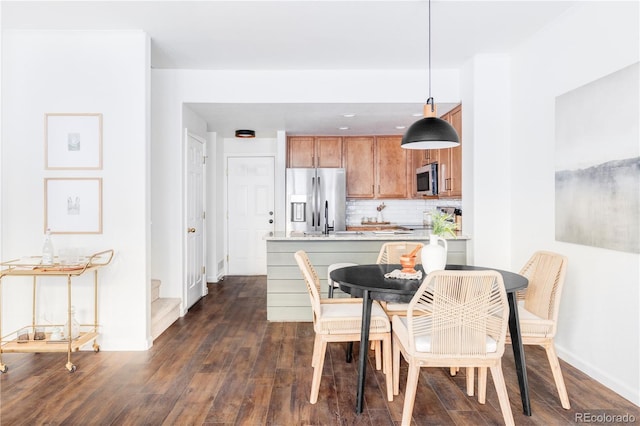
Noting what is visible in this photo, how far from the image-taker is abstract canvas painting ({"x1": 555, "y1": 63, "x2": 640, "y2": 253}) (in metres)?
2.32

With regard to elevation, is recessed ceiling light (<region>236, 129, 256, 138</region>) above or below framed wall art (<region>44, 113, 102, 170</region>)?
above

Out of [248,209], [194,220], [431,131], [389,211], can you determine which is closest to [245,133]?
[248,209]

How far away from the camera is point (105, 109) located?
325cm

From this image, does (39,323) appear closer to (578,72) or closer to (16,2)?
(16,2)

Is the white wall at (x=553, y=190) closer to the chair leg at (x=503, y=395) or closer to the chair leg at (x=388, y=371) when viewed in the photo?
the chair leg at (x=503, y=395)

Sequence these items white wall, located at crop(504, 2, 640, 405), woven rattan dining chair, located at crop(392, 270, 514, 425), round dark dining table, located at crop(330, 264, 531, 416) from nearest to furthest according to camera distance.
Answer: woven rattan dining chair, located at crop(392, 270, 514, 425) → round dark dining table, located at crop(330, 264, 531, 416) → white wall, located at crop(504, 2, 640, 405)

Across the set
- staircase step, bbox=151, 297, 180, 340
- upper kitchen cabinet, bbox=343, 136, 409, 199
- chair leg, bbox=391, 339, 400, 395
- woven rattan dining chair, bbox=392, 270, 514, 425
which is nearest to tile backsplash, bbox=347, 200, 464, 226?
upper kitchen cabinet, bbox=343, 136, 409, 199

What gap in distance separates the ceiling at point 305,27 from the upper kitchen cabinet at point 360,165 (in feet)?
6.01

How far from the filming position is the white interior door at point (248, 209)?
652 centimetres

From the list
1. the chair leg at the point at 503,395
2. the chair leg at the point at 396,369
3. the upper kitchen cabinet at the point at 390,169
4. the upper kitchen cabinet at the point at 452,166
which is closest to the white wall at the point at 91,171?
the chair leg at the point at 396,369

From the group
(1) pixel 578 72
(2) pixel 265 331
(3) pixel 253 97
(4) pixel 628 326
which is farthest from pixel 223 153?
(4) pixel 628 326

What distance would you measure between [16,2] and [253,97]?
200 centimetres

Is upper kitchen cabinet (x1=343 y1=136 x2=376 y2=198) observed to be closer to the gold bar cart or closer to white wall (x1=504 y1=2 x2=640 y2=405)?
white wall (x1=504 y1=2 x2=640 y2=405)

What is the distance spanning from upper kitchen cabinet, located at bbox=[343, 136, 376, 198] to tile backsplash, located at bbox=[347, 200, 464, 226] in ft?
1.12
